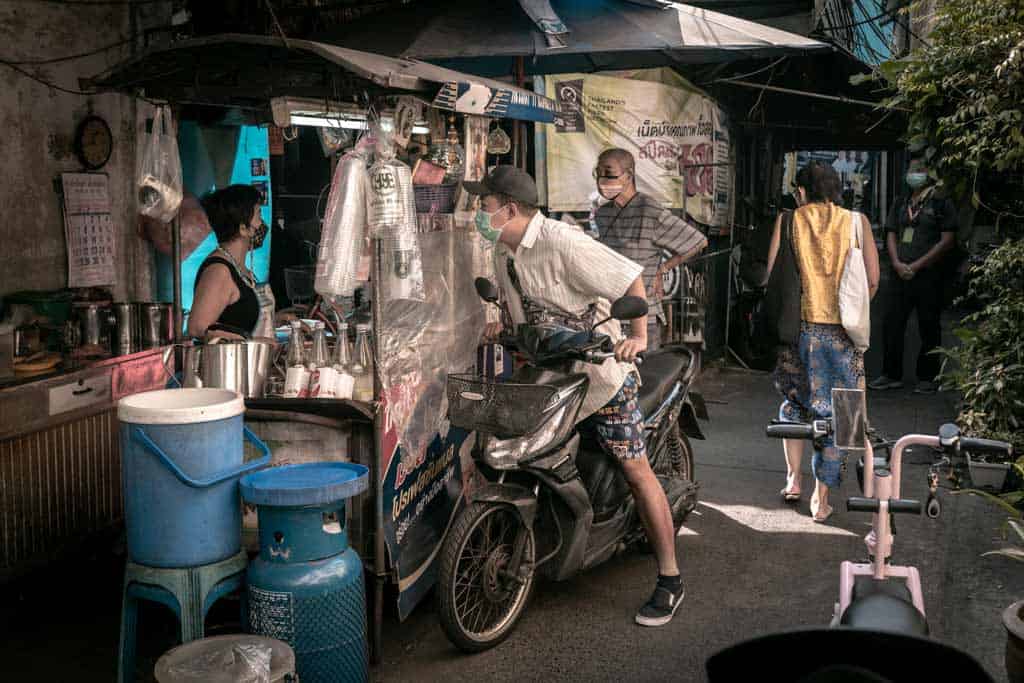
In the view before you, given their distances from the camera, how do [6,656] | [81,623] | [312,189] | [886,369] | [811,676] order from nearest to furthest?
[811,676], [6,656], [81,623], [312,189], [886,369]

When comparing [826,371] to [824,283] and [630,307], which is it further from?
[630,307]

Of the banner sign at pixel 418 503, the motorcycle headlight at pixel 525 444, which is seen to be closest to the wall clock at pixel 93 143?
the banner sign at pixel 418 503

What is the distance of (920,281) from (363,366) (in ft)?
25.9

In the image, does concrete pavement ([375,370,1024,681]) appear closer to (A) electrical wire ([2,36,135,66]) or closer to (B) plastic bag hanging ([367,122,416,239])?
(B) plastic bag hanging ([367,122,416,239])

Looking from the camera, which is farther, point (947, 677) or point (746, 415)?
point (746, 415)

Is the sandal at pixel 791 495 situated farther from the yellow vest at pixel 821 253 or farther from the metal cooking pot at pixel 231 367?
the metal cooking pot at pixel 231 367

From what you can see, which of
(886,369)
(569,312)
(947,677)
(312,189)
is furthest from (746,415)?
(947,677)

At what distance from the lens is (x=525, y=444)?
4.56 meters

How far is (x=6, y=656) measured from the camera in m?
4.67

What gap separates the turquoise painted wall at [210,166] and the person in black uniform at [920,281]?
256 inches

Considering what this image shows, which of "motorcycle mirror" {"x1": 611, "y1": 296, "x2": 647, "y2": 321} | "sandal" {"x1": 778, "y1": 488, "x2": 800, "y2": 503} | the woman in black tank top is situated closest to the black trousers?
"sandal" {"x1": 778, "y1": 488, "x2": 800, "y2": 503}

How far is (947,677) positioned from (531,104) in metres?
4.40

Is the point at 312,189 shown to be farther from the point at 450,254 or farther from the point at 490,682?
the point at 490,682

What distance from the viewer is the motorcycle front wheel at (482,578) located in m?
4.38
